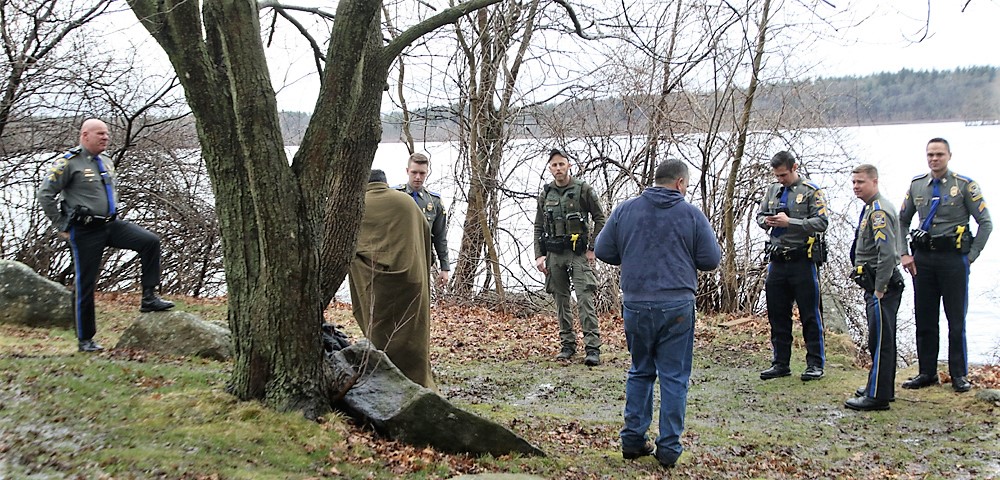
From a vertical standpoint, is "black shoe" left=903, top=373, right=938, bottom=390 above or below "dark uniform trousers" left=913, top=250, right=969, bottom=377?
below

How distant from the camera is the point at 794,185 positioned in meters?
8.08

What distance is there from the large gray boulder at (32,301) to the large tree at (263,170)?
466 centimetres

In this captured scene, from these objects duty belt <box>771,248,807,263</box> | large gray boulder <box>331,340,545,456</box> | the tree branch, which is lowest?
large gray boulder <box>331,340,545,456</box>

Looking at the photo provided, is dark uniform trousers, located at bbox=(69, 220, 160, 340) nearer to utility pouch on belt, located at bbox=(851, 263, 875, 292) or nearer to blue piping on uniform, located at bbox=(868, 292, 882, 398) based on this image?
utility pouch on belt, located at bbox=(851, 263, 875, 292)

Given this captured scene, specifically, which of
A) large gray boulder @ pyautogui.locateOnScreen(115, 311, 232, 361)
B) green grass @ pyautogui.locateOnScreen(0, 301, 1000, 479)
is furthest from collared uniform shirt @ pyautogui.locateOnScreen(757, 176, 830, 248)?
large gray boulder @ pyautogui.locateOnScreen(115, 311, 232, 361)

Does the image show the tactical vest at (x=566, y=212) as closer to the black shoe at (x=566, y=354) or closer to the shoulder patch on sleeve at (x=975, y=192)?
the black shoe at (x=566, y=354)

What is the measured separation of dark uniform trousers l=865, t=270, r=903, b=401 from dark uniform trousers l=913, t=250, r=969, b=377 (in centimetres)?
38

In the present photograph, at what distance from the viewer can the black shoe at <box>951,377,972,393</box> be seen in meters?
7.36

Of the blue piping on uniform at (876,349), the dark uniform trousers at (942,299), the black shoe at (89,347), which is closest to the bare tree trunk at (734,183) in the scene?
the dark uniform trousers at (942,299)

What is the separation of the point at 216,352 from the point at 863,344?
878 cm

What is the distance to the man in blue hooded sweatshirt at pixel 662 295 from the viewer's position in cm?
546

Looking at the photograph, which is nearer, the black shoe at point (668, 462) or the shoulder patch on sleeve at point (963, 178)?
the black shoe at point (668, 462)

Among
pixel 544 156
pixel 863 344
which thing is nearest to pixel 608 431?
pixel 863 344

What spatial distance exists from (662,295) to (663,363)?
0.44 meters
